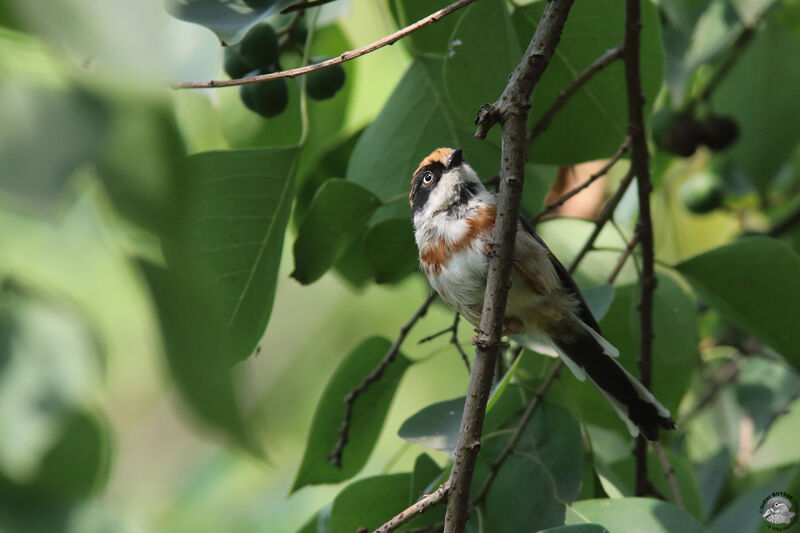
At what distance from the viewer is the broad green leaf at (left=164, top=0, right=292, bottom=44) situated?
144cm

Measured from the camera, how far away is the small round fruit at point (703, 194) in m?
3.77

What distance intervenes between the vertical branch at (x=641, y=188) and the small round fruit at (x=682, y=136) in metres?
1.33

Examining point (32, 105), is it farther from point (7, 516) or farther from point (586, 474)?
point (586, 474)

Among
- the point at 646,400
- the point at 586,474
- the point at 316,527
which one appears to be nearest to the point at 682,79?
the point at 646,400

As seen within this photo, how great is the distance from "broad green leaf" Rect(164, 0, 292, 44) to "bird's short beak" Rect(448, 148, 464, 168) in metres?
0.92

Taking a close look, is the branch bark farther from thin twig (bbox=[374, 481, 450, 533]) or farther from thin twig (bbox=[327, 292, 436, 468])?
thin twig (bbox=[327, 292, 436, 468])

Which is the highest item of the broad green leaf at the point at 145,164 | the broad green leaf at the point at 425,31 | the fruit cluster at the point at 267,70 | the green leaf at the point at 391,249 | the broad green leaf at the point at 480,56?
the fruit cluster at the point at 267,70

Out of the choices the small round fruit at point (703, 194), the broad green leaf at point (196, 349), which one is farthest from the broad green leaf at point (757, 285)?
the broad green leaf at point (196, 349)

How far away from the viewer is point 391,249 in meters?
2.47

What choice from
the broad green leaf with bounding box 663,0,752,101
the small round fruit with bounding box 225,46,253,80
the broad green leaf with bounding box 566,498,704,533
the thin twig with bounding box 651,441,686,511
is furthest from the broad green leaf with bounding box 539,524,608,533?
the broad green leaf with bounding box 663,0,752,101

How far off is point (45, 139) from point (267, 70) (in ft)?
→ 6.14

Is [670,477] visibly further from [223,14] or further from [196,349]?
[196,349]

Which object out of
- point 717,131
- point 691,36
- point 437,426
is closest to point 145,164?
point 437,426

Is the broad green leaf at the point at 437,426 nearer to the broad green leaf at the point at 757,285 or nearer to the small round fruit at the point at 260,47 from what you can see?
the broad green leaf at the point at 757,285
